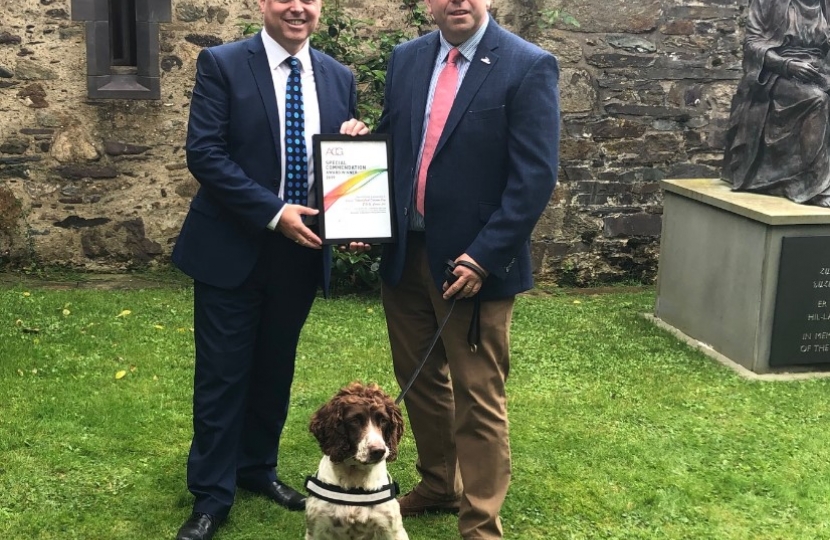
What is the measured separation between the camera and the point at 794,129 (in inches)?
249

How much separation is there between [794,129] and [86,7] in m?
5.48

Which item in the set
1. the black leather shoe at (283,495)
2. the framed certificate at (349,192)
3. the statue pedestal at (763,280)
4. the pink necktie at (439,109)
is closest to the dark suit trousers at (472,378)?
the framed certificate at (349,192)

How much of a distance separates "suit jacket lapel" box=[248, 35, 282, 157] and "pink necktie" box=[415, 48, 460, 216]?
1.82 ft

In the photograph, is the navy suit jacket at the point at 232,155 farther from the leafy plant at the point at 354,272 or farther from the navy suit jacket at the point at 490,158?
the leafy plant at the point at 354,272

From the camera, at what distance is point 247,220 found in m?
3.48

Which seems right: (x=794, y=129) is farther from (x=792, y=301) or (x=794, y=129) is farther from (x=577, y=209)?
(x=577, y=209)

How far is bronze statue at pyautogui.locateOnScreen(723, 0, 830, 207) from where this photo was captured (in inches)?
245

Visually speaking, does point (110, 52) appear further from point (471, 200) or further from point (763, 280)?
point (471, 200)

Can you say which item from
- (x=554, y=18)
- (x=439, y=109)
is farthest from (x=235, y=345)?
(x=554, y=18)

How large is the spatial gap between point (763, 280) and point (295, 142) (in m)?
3.48

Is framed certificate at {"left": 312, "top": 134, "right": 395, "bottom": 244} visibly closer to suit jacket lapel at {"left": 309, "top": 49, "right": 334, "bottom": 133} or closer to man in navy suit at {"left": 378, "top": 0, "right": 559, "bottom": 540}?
man in navy suit at {"left": 378, "top": 0, "right": 559, "bottom": 540}

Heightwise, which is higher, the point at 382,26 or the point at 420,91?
the point at 382,26

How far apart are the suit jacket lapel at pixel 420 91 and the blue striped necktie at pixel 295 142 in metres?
0.43

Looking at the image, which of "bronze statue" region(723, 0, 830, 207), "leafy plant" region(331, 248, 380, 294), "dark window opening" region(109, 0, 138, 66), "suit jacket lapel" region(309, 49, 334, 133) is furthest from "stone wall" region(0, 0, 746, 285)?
"suit jacket lapel" region(309, 49, 334, 133)
